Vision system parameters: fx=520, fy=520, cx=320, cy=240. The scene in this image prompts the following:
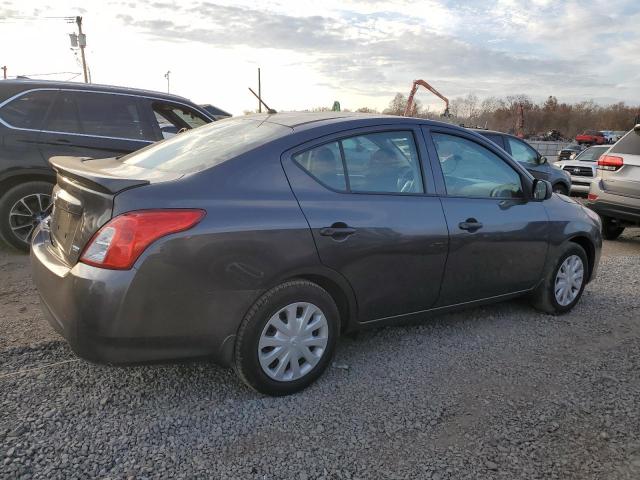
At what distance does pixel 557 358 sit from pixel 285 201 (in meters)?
2.32

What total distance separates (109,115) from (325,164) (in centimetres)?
372

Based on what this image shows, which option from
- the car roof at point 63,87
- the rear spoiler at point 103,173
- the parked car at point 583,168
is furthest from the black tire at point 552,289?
the parked car at point 583,168

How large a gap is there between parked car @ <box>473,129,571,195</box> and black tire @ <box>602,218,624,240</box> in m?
1.81

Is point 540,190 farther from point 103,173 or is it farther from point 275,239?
point 103,173

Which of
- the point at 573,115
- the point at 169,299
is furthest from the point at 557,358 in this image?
the point at 573,115

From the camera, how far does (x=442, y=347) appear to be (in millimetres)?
3787

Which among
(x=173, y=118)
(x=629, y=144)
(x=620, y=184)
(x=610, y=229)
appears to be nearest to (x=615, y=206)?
(x=620, y=184)

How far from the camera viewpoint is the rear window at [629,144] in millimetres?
7359

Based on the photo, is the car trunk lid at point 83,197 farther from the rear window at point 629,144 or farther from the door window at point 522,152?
the door window at point 522,152

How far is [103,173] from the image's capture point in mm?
2838

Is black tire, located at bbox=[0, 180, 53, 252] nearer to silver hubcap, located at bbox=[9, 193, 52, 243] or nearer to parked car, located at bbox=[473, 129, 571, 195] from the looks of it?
silver hubcap, located at bbox=[9, 193, 52, 243]

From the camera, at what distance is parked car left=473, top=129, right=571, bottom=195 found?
9477 millimetres

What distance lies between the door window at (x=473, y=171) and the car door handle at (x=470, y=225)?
0.20 m

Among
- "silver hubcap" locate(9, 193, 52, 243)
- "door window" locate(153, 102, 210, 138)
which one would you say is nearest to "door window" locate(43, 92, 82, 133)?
"silver hubcap" locate(9, 193, 52, 243)
